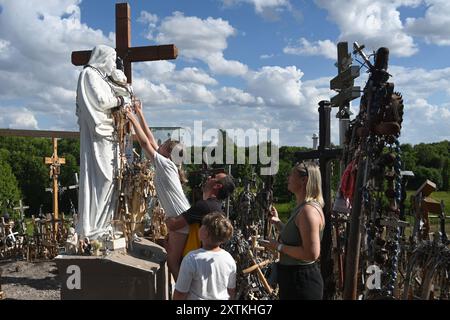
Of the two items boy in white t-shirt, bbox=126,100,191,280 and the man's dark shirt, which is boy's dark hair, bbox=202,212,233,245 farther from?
boy in white t-shirt, bbox=126,100,191,280

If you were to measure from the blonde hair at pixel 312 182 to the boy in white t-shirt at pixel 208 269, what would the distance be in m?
0.67

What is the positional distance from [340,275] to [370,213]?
1884 millimetres

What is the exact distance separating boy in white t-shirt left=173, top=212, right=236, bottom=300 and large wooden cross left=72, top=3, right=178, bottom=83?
3775mm

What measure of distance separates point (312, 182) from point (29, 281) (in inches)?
290

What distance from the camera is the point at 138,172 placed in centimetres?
516

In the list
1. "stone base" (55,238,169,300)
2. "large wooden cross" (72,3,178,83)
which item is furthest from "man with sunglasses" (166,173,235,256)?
"large wooden cross" (72,3,178,83)

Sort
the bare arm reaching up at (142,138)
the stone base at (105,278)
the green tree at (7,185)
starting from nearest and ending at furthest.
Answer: the stone base at (105,278), the bare arm reaching up at (142,138), the green tree at (7,185)

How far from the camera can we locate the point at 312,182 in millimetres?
3484

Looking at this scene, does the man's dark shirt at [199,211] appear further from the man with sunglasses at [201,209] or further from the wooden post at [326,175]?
the wooden post at [326,175]

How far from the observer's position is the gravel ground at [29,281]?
800cm

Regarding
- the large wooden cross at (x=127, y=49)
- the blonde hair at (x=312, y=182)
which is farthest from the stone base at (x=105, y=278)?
the large wooden cross at (x=127, y=49)

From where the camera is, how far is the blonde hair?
346 centimetres

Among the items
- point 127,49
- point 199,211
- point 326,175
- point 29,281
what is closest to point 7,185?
point 29,281

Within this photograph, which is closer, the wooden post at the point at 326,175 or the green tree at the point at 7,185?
the wooden post at the point at 326,175
